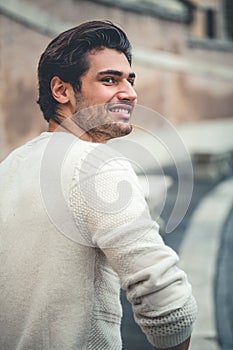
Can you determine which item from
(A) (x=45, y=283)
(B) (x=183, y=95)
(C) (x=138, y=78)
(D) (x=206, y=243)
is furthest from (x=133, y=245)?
(B) (x=183, y=95)

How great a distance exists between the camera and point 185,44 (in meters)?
14.9

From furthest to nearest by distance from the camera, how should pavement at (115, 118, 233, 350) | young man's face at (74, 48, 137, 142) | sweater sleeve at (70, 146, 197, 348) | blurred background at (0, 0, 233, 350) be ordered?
blurred background at (0, 0, 233, 350) → pavement at (115, 118, 233, 350) → young man's face at (74, 48, 137, 142) → sweater sleeve at (70, 146, 197, 348)

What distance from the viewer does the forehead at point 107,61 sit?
1.42 meters

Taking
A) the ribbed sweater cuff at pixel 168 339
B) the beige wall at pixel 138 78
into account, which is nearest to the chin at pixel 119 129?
the ribbed sweater cuff at pixel 168 339

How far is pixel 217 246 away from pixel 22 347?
4.86m

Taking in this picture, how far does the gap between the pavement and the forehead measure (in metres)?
0.34

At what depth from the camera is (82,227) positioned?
4.23 ft

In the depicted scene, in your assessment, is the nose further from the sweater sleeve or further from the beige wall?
the beige wall

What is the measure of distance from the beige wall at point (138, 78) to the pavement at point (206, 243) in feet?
7.88

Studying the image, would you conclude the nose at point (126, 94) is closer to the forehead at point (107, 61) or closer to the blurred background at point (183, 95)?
the forehead at point (107, 61)

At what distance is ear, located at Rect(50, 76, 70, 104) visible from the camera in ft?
4.82

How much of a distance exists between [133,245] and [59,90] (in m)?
0.48

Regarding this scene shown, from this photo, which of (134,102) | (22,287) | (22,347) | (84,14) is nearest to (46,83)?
(134,102)

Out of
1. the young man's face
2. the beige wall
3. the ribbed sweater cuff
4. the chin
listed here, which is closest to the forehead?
the young man's face
